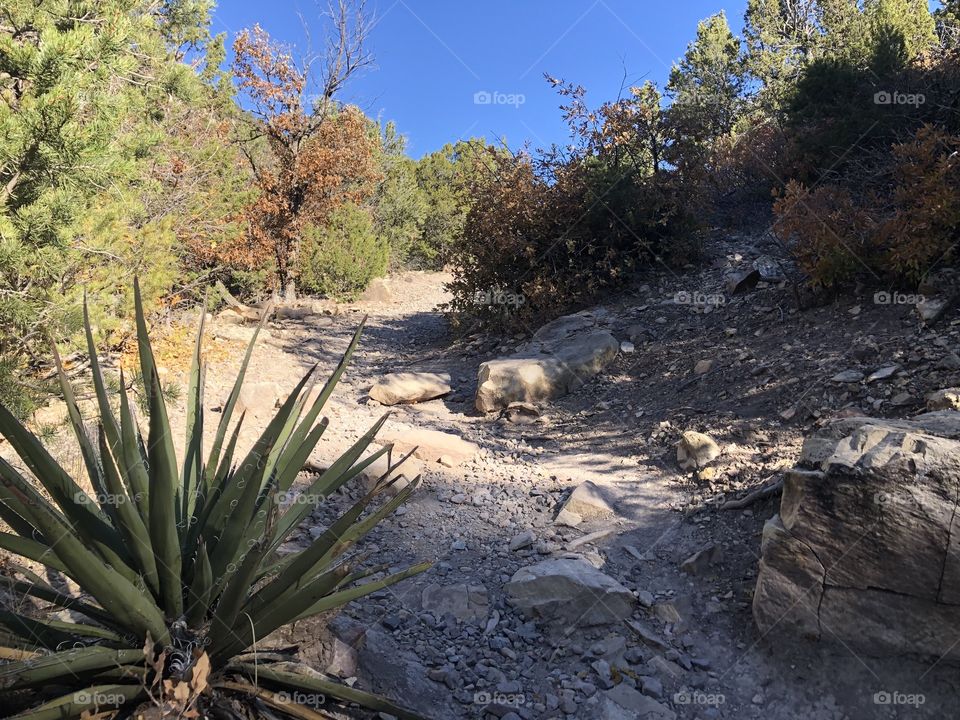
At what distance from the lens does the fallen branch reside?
13.1ft

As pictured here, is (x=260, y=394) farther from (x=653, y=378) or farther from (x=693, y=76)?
(x=693, y=76)

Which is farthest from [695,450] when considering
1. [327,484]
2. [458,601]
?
[327,484]

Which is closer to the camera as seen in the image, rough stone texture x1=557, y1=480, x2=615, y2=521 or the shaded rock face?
the shaded rock face

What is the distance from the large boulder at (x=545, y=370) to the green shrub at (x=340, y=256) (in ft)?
20.8

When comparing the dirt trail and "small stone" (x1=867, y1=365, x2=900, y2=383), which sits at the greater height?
"small stone" (x1=867, y1=365, x2=900, y2=383)

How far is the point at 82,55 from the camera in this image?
456 centimetres

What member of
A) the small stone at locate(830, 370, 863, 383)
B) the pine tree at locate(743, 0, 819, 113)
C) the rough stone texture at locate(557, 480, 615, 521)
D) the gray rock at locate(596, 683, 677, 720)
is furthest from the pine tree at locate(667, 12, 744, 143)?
the gray rock at locate(596, 683, 677, 720)

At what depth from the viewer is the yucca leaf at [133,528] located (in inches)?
75.3

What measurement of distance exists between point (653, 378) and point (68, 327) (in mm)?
5414

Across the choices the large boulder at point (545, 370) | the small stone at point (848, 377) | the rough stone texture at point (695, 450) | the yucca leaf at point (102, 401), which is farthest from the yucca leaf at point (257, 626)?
the large boulder at point (545, 370)

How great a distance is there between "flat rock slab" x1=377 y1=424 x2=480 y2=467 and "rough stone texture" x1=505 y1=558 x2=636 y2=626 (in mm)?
1741

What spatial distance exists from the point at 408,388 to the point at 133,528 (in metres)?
5.30

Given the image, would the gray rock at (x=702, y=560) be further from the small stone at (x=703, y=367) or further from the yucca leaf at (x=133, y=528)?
the small stone at (x=703, y=367)

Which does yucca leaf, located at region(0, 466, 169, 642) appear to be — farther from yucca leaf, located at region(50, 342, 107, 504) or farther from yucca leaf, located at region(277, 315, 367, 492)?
yucca leaf, located at region(277, 315, 367, 492)
